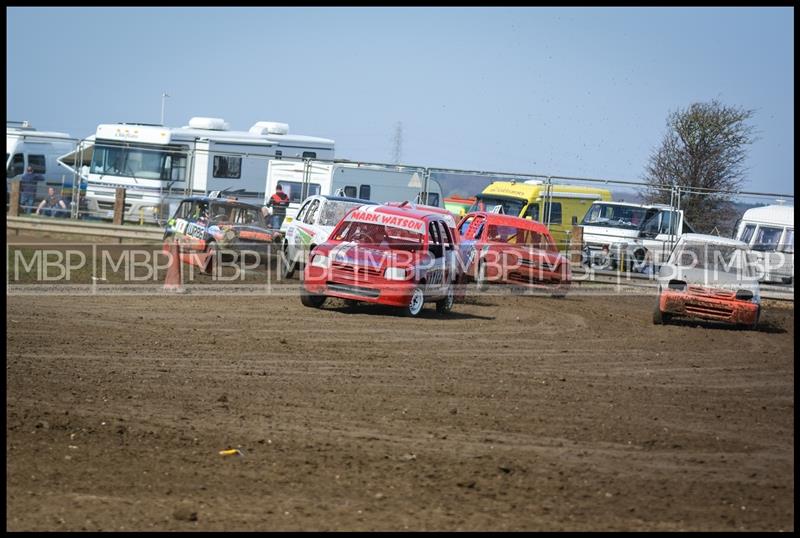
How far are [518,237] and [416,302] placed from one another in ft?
20.0

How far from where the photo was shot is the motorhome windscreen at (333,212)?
21469 millimetres

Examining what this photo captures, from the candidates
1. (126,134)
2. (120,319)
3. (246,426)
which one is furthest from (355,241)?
(126,134)

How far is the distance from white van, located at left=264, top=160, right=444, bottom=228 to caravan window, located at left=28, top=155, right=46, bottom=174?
10843 mm

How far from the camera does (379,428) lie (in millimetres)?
8492

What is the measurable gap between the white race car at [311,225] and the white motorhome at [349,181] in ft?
24.9

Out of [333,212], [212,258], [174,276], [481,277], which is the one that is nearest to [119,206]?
[212,258]

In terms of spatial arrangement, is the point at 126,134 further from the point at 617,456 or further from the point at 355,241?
the point at 617,456

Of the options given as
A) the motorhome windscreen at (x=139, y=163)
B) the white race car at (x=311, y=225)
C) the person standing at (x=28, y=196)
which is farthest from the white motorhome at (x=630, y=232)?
the person standing at (x=28, y=196)

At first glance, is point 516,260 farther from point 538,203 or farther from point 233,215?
point 538,203

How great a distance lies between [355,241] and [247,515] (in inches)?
434

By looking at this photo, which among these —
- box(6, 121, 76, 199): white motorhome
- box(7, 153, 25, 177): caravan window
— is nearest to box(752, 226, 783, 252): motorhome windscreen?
box(6, 121, 76, 199): white motorhome

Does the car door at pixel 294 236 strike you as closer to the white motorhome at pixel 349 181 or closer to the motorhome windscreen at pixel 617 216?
the white motorhome at pixel 349 181

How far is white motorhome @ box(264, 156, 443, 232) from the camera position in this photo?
30.3 meters

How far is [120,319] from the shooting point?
1460 cm
